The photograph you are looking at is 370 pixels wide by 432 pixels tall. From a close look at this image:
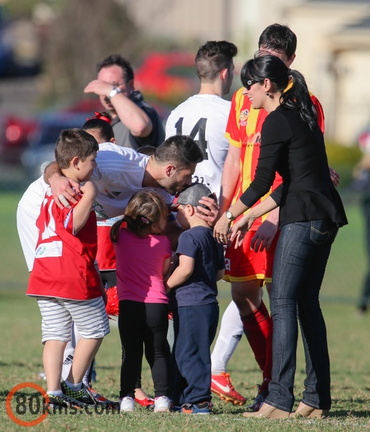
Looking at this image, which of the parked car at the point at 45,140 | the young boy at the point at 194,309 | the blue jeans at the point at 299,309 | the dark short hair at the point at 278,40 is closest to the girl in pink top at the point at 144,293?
the young boy at the point at 194,309

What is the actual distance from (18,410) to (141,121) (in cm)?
236

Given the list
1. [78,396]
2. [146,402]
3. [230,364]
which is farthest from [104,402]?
[230,364]

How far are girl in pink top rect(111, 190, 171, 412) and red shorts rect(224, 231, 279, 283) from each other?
2.49 feet

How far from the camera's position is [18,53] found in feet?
134

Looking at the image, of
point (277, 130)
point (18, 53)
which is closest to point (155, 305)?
point (277, 130)

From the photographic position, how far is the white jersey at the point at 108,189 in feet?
21.8

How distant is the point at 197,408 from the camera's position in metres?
6.56

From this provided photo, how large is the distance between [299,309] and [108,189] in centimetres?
140

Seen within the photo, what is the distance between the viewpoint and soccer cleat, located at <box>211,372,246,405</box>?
295 inches

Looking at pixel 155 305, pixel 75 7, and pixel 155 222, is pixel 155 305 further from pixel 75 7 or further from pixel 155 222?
pixel 75 7

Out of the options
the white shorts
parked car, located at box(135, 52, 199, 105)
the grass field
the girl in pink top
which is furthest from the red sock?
parked car, located at box(135, 52, 199, 105)

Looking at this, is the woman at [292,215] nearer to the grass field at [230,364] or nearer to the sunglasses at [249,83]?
the sunglasses at [249,83]

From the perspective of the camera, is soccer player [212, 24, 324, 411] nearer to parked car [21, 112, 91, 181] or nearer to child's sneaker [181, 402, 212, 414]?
child's sneaker [181, 402, 212, 414]

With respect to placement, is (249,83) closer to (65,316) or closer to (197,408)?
(65,316)
